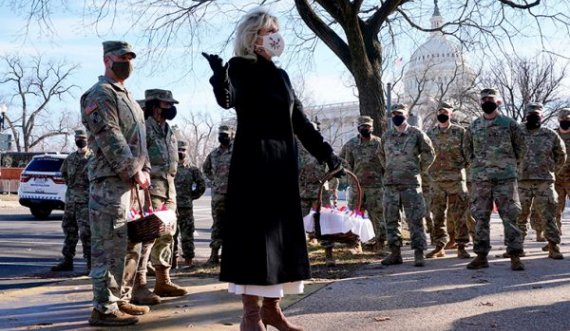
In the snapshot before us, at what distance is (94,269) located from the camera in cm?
502

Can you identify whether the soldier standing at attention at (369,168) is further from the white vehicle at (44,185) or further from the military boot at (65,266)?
the white vehicle at (44,185)

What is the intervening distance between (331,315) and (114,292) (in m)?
1.75

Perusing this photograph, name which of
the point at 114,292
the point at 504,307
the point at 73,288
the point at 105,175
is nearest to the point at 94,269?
the point at 114,292

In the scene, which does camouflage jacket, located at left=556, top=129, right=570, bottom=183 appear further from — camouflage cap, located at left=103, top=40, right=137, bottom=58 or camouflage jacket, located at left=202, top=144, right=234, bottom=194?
camouflage cap, located at left=103, top=40, right=137, bottom=58

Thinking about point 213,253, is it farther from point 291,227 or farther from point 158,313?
point 291,227

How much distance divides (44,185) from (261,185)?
17.7 metres

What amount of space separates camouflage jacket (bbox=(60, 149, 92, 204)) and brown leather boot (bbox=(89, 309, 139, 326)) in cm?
447

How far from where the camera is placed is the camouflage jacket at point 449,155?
10.4 metres

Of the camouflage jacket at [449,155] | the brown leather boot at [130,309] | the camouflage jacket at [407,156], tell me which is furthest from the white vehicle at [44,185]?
the brown leather boot at [130,309]

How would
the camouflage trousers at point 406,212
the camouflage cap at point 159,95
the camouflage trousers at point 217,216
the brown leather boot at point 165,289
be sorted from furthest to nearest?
1. the camouflage trousers at point 217,216
2. the camouflage trousers at point 406,212
3. the camouflage cap at point 159,95
4. the brown leather boot at point 165,289

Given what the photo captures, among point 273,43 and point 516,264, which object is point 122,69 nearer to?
point 273,43

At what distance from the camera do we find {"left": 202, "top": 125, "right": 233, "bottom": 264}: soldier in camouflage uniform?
9.69m

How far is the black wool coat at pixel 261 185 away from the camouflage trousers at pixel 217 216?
5.56 meters

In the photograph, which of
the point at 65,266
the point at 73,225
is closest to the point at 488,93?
the point at 73,225
